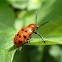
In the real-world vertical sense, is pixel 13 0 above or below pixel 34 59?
above

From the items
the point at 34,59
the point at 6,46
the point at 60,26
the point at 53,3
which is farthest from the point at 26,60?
the point at 53,3

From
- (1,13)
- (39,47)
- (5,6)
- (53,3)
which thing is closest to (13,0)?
(5,6)

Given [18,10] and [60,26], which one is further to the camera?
[18,10]

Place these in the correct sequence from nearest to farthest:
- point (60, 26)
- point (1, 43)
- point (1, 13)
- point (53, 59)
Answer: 1. point (1, 43)
2. point (60, 26)
3. point (53, 59)
4. point (1, 13)

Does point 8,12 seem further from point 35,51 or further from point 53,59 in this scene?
point 53,59

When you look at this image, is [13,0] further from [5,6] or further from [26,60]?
[26,60]

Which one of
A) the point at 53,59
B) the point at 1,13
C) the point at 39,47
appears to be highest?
the point at 1,13

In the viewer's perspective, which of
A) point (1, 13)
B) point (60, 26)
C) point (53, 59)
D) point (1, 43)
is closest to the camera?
point (1, 43)
